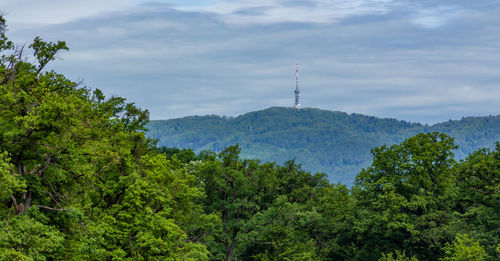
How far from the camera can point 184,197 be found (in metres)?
47.4

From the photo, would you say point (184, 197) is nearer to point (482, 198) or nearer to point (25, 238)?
point (25, 238)

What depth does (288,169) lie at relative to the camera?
292 feet

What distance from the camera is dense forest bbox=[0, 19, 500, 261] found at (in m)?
29.9

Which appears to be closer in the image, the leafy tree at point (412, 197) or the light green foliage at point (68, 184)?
the light green foliage at point (68, 184)

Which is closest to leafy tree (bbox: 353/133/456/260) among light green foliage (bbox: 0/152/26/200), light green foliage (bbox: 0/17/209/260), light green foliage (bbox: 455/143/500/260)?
light green foliage (bbox: 455/143/500/260)

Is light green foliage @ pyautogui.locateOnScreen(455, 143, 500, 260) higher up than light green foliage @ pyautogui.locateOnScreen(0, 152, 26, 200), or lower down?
lower down

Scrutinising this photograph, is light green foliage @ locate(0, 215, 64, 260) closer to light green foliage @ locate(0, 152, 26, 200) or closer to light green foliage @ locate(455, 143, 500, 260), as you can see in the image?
light green foliage @ locate(0, 152, 26, 200)

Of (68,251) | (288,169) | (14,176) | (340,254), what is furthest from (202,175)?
(14,176)

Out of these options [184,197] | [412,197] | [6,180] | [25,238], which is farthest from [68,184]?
[412,197]

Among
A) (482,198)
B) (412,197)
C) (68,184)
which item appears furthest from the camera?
(412,197)

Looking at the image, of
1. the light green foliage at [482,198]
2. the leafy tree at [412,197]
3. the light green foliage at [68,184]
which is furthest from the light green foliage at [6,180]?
the leafy tree at [412,197]

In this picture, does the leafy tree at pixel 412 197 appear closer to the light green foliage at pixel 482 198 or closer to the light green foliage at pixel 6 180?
the light green foliage at pixel 482 198

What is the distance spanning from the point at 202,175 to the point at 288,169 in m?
24.2

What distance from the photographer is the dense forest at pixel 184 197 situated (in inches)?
1176
